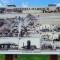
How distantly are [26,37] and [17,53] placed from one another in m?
0.17

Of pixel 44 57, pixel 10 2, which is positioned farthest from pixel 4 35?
pixel 44 57

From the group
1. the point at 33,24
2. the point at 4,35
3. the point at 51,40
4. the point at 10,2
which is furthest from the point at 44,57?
the point at 10,2

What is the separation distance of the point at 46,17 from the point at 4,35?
0.43 meters

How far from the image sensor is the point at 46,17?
1.54m

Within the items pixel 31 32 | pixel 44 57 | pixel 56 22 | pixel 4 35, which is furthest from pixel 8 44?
pixel 56 22

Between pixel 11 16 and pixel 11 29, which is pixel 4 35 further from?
pixel 11 16

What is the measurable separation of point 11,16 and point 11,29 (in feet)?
0.40

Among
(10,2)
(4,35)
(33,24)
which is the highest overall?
(10,2)

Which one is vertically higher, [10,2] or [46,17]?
[10,2]

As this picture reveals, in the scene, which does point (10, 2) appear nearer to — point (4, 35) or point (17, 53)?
point (4, 35)

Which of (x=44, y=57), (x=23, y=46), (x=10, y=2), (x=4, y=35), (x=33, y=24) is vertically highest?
(x=10, y=2)

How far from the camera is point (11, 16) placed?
1.56 meters

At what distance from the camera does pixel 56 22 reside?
154cm

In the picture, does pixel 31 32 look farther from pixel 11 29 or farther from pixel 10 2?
pixel 10 2
